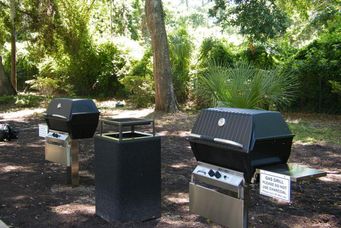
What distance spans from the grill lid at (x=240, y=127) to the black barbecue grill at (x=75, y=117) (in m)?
2.28

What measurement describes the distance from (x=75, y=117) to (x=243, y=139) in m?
2.74

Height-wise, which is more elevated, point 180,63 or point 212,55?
point 212,55

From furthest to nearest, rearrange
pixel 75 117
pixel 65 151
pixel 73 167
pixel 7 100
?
pixel 7 100 < pixel 73 167 < pixel 65 151 < pixel 75 117

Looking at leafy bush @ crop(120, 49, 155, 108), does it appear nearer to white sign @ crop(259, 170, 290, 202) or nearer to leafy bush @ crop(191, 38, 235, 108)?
leafy bush @ crop(191, 38, 235, 108)

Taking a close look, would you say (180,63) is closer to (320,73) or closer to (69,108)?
(320,73)

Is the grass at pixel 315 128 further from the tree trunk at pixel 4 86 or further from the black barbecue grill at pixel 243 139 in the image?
Result: the tree trunk at pixel 4 86

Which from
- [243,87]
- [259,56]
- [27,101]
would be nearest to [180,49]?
[259,56]

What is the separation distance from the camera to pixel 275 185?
2.83m

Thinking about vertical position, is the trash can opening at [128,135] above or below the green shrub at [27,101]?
above

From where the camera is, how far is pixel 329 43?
13352 millimetres

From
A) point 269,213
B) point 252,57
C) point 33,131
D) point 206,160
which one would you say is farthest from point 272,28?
point 206,160

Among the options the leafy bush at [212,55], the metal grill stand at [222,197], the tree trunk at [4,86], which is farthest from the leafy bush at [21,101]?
the metal grill stand at [222,197]

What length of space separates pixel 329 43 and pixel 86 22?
1047cm

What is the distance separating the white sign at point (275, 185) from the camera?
277cm
